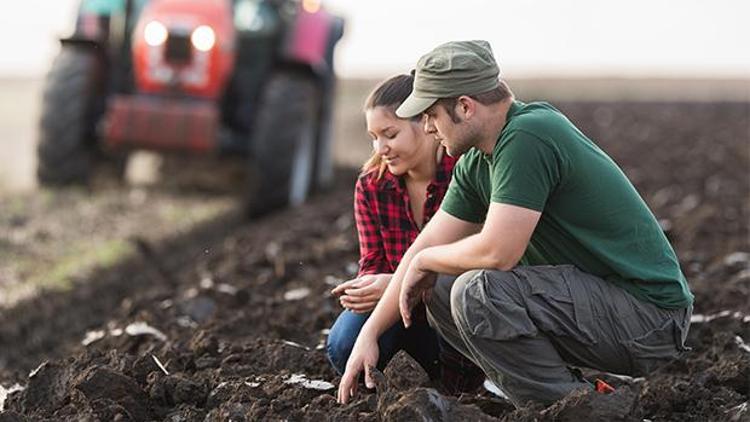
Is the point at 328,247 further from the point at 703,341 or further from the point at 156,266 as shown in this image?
the point at 703,341

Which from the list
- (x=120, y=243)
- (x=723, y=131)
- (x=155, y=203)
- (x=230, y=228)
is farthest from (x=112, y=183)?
(x=723, y=131)

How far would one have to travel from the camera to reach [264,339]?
16.1 feet

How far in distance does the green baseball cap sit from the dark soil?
813 mm

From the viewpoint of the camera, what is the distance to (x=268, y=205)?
996cm

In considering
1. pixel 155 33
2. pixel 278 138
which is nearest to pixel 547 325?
pixel 278 138

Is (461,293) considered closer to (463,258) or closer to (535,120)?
(463,258)

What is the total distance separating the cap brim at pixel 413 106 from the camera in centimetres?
364

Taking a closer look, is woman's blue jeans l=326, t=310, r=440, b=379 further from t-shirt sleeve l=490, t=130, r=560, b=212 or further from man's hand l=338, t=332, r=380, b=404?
t-shirt sleeve l=490, t=130, r=560, b=212

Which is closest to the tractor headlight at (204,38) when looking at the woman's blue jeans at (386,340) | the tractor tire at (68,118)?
the tractor tire at (68,118)

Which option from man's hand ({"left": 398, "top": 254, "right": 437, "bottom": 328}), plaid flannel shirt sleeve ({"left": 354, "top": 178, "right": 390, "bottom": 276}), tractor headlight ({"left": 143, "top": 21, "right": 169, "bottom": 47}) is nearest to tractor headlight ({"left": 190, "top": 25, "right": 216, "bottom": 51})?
tractor headlight ({"left": 143, "top": 21, "right": 169, "bottom": 47})

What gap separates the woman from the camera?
411 centimetres

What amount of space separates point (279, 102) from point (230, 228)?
1040 mm

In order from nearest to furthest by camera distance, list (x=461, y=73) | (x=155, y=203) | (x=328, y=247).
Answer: (x=461, y=73)
(x=328, y=247)
(x=155, y=203)

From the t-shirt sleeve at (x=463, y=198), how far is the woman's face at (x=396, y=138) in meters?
0.22
